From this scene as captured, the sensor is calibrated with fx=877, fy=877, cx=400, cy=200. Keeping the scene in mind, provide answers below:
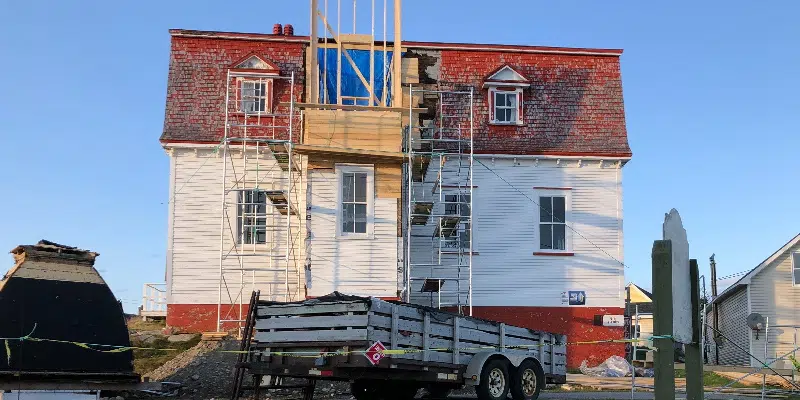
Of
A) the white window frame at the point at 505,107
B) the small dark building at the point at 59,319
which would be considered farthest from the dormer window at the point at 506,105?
the small dark building at the point at 59,319

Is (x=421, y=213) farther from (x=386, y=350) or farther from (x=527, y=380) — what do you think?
(x=386, y=350)

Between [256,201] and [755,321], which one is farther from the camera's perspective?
[755,321]

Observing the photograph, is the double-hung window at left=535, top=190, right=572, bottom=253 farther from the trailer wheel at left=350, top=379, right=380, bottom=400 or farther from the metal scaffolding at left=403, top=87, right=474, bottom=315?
the trailer wheel at left=350, top=379, right=380, bottom=400

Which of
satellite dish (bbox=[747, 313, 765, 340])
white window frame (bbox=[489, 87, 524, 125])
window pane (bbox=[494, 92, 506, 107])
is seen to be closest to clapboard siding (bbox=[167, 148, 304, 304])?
white window frame (bbox=[489, 87, 524, 125])

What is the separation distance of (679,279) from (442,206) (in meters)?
20.1

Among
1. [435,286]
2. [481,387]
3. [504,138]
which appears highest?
[504,138]

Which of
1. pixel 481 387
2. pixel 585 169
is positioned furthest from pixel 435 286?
pixel 481 387

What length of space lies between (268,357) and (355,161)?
10.8 meters

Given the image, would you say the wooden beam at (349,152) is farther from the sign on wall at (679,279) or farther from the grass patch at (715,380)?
the sign on wall at (679,279)

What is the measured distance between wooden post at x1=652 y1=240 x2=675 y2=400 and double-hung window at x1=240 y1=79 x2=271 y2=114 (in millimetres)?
21405

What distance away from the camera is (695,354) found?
6.09m

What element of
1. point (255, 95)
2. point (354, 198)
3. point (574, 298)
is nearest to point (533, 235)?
point (574, 298)

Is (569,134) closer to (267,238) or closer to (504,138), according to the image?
(504,138)

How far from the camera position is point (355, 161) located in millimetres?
23797
